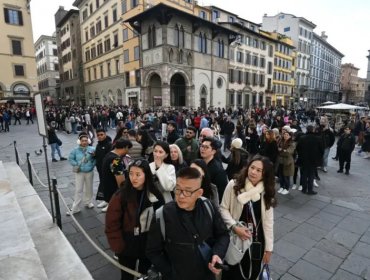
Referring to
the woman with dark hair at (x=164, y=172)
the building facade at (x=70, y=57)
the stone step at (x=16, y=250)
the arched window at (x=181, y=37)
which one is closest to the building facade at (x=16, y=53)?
the building facade at (x=70, y=57)

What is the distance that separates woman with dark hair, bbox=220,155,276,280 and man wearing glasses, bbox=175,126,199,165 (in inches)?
88.4

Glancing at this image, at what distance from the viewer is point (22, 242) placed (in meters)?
3.26

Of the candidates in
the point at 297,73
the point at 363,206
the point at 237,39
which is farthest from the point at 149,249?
the point at 297,73

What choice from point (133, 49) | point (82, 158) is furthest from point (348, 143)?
point (133, 49)

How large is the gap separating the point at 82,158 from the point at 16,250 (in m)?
1.94

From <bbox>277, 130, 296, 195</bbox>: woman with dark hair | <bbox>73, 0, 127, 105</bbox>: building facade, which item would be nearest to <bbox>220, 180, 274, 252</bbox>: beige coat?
<bbox>277, 130, 296, 195</bbox>: woman with dark hair

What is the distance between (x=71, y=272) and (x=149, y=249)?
166cm

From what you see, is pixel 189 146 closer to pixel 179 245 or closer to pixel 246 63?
pixel 179 245

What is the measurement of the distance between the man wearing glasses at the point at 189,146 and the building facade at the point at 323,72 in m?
62.2

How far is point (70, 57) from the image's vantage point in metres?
46.2

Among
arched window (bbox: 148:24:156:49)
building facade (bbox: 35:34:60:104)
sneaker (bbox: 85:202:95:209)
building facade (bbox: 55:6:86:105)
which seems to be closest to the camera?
sneaker (bbox: 85:202:95:209)

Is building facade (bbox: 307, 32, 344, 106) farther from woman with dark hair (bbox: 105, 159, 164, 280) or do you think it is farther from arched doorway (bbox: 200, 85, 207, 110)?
woman with dark hair (bbox: 105, 159, 164, 280)

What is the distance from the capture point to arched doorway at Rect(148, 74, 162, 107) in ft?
86.9

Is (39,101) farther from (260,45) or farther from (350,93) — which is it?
(350,93)
